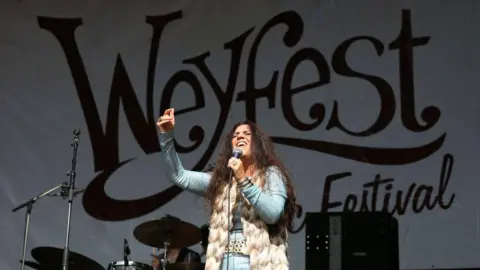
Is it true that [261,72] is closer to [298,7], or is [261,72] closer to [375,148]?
[298,7]

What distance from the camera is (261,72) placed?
5.65 metres

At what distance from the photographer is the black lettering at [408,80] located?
5.24m

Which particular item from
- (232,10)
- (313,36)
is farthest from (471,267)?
(232,10)

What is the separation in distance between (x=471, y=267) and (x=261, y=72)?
188 centimetres

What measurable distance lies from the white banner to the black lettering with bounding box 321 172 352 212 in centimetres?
1

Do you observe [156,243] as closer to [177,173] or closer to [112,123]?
[112,123]

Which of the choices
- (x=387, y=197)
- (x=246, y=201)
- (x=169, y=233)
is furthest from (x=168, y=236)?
(x=246, y=201)

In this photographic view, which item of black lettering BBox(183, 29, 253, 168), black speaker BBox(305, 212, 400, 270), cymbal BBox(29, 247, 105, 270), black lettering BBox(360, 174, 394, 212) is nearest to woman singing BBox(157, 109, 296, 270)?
black speaker BBox(305, 212, 400, 270)

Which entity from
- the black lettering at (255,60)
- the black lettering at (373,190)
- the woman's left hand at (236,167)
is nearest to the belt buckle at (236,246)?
the woman's left hand at (236,167)

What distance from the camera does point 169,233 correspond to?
4.95 meters

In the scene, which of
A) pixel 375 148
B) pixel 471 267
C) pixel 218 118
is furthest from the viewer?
pixel 218 118

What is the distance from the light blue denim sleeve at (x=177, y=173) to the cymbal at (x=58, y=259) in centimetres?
181

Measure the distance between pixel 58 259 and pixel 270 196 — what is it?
2345 millimetres

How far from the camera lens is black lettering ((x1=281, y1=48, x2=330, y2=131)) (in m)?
5.44
